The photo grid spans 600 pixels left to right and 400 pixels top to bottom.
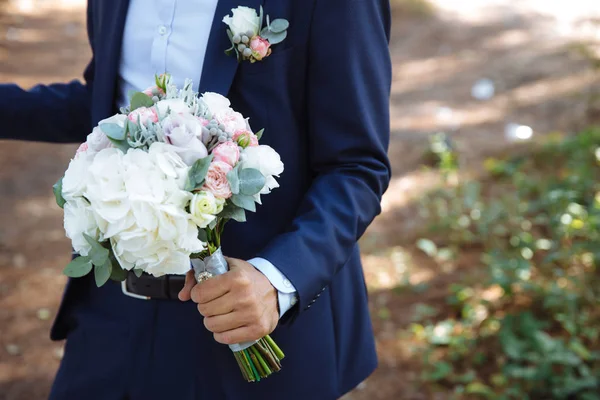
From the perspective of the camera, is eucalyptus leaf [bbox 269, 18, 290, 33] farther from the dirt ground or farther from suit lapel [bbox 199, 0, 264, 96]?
the dirt ground

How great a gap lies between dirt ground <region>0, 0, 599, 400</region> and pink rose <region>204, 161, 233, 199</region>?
266 cm

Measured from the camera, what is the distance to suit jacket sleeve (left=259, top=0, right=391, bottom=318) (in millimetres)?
1648

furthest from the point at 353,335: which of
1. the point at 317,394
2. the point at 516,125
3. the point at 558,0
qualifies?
the point at 558,0

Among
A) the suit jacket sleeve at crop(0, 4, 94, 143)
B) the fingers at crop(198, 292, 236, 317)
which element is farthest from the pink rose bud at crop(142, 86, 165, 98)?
the suit jacket sleeve at crop(0, 4, 94, 143)

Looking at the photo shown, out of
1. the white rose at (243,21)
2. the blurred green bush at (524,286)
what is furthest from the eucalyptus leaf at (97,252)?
the blurred green bush at (524,286)

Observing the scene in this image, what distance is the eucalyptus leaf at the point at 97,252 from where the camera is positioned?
137cm

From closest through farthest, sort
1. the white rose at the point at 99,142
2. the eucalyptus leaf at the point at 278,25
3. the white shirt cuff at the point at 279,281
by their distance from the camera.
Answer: the white rose at the point at 99,142 → the white shirt cuff at the point at 279,281 → the eucalyptus leaf at the point at 278,25

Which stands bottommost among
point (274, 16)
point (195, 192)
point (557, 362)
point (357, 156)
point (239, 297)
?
point (557, 362)

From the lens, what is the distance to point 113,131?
1.38m

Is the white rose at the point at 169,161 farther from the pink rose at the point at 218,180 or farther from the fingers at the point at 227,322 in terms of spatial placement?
the fingers at the point at 227,322

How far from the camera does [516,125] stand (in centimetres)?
638

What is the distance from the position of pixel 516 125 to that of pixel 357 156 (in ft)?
16.4

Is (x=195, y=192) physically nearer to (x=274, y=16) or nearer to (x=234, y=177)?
(x=234, y=177)

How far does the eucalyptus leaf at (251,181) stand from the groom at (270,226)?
0.65ft
